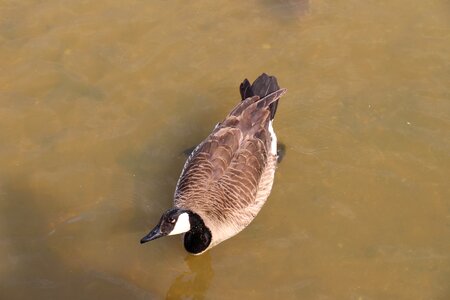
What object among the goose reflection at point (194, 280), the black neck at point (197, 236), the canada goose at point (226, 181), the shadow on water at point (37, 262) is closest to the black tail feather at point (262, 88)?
the canada goose at point (226, 181)

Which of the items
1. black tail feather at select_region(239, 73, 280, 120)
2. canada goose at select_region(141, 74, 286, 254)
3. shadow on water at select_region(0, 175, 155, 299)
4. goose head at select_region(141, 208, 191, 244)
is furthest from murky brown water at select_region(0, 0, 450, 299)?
goose head at select_region(141, 208, 191, 244)

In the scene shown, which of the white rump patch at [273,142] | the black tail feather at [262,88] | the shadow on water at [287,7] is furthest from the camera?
the shadow on water at [287,7]

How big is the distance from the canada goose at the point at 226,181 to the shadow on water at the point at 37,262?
75 cm

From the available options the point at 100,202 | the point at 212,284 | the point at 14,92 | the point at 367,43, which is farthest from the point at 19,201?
the point at 367,43

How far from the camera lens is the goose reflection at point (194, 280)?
5477mm

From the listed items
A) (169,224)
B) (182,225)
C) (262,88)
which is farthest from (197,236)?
(262,88)

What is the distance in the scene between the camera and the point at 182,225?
16.9 feet

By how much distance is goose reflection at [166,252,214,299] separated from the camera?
5477 millimetres

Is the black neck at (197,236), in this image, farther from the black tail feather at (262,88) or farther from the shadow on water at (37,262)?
the black tail feather at (262,88)

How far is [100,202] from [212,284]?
135cm

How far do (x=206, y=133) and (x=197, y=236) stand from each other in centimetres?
151

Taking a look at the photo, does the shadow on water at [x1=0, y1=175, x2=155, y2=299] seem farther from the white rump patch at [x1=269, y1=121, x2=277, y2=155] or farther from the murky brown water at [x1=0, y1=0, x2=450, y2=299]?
the white rump patch at [x1=269, y1=121, x2=277, y2=155]

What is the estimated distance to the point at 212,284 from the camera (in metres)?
5.53

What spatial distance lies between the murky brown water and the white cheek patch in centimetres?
56
